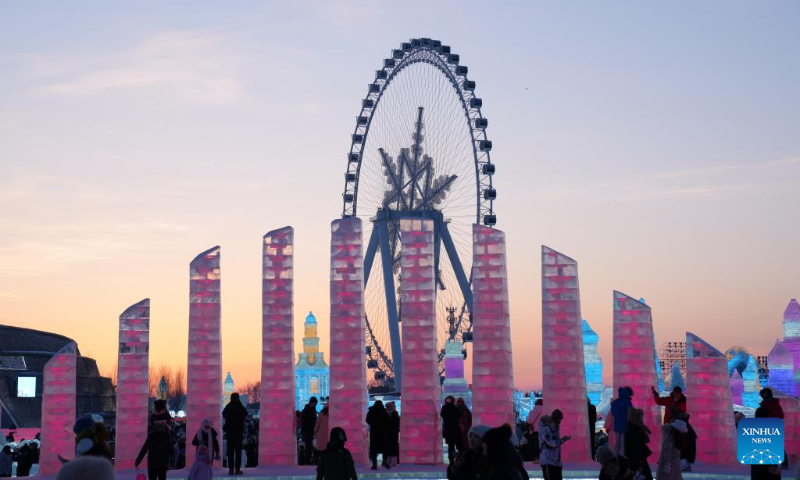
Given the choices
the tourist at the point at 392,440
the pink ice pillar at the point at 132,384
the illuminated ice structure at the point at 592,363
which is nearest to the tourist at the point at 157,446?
the pink ice pillar at the point at 132,384

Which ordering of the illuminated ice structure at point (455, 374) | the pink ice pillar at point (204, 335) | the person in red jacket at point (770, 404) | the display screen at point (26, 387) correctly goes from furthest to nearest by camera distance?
1. the display screen at point (26, 387)
2. the illuminated ice structure at point (455, 374)
3. the pink ice pillar at point (204, 335)
4. the person in red jacket at point (770, 404)

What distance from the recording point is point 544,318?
27766 millimetres

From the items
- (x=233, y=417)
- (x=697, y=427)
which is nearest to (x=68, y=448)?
(x=233, y=417)

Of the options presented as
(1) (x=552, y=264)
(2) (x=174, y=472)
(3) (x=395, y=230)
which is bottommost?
(2) (x=174, y=472)

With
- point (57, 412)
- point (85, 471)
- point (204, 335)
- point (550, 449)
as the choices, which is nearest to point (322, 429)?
point (204, 335)

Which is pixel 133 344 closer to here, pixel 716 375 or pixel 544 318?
pixel 544 318

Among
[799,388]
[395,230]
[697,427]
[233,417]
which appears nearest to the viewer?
[233,417]

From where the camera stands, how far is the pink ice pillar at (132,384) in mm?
27625

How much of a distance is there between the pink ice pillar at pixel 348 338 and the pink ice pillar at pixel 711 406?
307 inches

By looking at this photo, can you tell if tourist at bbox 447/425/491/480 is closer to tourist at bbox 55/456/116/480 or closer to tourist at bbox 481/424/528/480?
tourist at bbox 481/424/528/480

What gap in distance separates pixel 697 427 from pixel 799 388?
51.0 metres

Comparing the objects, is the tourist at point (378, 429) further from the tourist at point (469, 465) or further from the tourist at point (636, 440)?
the tourist at point (469, 465)

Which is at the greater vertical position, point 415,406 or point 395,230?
point 395,230

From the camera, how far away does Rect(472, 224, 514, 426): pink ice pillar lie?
89.6ft
